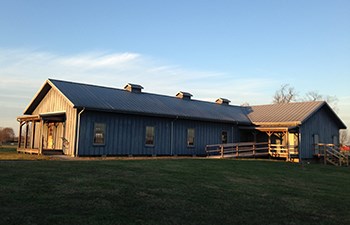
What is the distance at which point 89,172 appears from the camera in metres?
12.8

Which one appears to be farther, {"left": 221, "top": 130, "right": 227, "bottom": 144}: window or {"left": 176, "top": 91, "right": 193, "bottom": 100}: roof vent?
{"left": 176, "top": 91, "right": 193, "bottom": 100}: roof vent

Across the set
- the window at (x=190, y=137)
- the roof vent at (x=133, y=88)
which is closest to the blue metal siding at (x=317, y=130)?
the window at (x=190, y=137)

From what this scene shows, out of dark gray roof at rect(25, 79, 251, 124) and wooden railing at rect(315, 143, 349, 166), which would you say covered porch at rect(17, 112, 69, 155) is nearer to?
dark gray roof at rect(25, 79, 251, 124)

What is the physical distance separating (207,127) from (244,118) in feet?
18.6

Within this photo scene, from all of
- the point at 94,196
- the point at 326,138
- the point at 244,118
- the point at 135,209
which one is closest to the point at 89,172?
the point at 94,196

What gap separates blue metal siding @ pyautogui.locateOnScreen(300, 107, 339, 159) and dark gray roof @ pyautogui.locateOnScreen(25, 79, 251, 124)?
211 inches

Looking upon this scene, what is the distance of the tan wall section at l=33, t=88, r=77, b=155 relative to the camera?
22.3 metres

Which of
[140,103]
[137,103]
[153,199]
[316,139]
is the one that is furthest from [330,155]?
[153,199]

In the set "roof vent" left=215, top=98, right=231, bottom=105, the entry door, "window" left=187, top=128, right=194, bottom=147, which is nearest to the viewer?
the entry door

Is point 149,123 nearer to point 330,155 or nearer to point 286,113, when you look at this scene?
point 286,113

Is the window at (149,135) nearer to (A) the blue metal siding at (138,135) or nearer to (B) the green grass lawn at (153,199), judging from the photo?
(A) the blue metal siding at (138,135)

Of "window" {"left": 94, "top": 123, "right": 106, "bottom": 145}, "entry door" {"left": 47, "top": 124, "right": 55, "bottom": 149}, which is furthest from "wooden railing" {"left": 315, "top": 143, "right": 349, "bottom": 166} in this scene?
"entry door" {"left": 47, "top": 124, "right": 55, "bottom": 149}

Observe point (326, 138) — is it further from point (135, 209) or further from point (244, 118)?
point (135, 209)

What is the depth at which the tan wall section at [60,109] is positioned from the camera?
22.3 m
